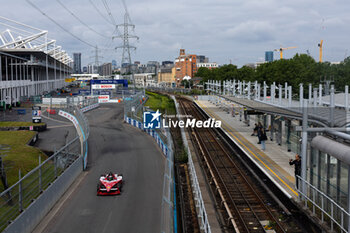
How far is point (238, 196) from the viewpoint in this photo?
48.8 feet

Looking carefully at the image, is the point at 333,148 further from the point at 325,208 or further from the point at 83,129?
the point at 83,129

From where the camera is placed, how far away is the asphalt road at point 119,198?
11.4 metres

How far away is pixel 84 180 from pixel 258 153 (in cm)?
1025

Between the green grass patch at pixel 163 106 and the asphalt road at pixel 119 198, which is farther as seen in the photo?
the green grass patch at pixel 163 106

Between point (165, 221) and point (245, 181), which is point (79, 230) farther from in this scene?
point (245, 181)

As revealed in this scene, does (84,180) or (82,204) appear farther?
(84,180)

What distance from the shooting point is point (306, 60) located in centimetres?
6034

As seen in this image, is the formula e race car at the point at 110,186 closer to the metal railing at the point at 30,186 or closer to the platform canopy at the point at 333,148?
the metal railing at the point at 30,186

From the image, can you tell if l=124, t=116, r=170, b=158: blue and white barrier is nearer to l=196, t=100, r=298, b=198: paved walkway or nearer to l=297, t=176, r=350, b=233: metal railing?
l=196, t=100, r=298, b=198: paved walkway

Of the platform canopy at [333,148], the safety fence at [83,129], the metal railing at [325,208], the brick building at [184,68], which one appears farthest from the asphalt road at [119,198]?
the brick building at [184,68]

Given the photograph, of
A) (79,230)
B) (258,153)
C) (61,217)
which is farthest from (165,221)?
(258,153)

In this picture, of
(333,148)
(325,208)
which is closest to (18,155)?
(325,208)

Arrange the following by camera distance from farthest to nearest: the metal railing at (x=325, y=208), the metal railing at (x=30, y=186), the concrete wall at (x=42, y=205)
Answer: the concrete wall at (x=42, y=205) < the metal railing at (x=30, y=186) < the metal railing at (x=325, y=208)

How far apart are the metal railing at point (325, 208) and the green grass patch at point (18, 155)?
37.4ft
